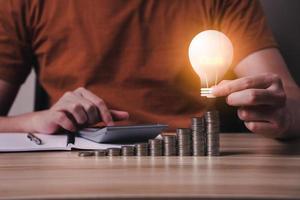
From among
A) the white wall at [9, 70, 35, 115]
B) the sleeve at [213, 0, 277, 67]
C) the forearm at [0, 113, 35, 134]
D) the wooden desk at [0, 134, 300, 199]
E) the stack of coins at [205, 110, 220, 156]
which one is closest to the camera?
the wooden desk at [0, 134, 300, 199]

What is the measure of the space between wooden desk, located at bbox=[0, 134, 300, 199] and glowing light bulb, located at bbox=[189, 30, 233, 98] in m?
0.10

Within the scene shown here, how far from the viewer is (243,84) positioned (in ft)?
2.46

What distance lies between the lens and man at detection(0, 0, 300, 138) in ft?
4.02

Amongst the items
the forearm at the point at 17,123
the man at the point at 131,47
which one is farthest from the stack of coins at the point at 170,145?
the man at the point at 131,47

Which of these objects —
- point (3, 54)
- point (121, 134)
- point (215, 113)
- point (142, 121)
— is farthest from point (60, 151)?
point (3, 54)

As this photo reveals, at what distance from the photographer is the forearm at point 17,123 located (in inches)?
39.1

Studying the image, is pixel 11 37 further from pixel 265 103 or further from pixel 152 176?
pixel 152 176

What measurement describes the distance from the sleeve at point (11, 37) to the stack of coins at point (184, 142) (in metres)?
0.66

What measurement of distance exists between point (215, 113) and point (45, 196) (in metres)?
0.28

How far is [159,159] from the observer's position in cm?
69

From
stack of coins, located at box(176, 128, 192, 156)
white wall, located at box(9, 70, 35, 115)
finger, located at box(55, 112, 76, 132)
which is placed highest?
white wall, located at box(9, 70, 35, 115)

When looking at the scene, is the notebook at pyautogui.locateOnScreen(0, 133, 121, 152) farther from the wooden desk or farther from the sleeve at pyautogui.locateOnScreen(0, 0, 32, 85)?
the sleeve at pyautogui.locateOnScreen(0, 0, 32, 85)

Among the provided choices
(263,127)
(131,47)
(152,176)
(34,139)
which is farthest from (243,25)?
(152,176)

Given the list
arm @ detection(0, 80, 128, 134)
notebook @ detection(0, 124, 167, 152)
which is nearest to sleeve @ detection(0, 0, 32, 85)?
arm @ detection(0, 80, 128, 134)
